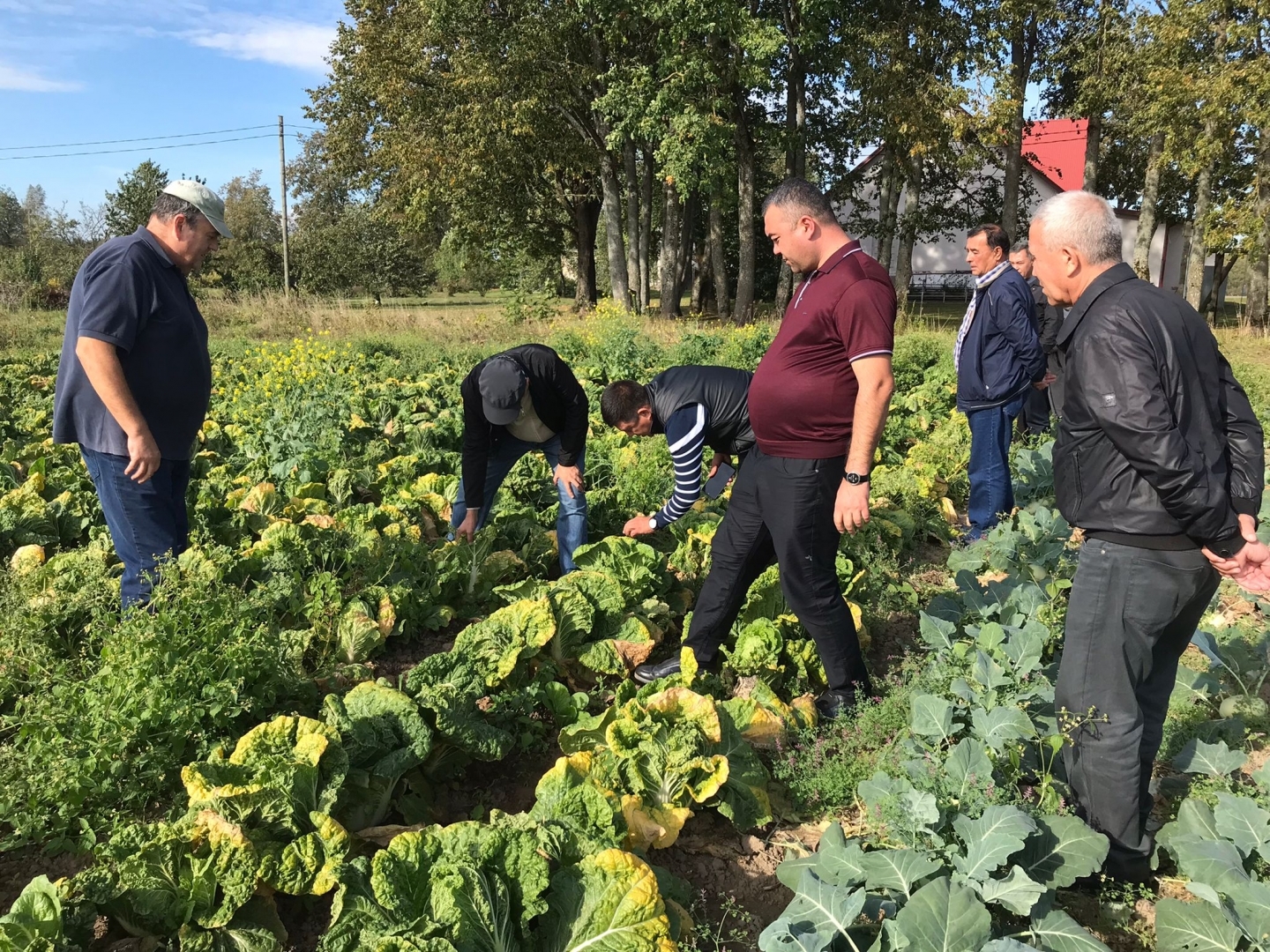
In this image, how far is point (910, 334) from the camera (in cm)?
1453

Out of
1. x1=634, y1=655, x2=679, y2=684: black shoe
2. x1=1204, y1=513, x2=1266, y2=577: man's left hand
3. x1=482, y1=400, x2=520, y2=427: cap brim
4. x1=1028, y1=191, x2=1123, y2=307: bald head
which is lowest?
x1=634, y1=655, x2=679, y2=684: black shoe

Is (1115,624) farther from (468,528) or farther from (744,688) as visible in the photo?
(468,528)

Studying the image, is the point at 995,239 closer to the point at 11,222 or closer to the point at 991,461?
the point at 991,461

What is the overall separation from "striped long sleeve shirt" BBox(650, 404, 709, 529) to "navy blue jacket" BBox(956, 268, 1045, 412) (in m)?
2.64

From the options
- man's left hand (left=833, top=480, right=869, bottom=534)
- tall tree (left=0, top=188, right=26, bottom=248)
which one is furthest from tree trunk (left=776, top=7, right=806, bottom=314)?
tall tree (left=0, top=188, right=26, bottom=248)

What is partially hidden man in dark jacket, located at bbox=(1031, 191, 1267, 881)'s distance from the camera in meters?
2.33

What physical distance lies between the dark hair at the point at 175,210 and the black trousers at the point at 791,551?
2.71 m

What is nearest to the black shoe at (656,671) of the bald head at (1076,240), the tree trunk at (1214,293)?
the bald head at (1076,240)

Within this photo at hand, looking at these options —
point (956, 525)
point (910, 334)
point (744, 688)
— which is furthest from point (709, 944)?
point (910, 334)

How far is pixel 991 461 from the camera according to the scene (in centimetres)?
566

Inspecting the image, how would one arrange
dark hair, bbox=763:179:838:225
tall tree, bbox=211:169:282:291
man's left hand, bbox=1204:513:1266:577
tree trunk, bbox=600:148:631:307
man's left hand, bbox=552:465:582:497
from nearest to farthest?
man's left hand, bbox=1204:513:1266:577 → dark hair, bbox=763:179:838:225 → man's left hand, bbox=552:465:582:497 → tree trunk, bbox=600:148:631:307 → tall tree, bbox=211:169:282:291

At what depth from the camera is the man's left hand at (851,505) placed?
3.16 m

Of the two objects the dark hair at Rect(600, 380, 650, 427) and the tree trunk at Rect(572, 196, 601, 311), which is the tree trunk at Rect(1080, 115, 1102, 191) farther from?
the dark hair at Rect(600, 380, 650, 427)

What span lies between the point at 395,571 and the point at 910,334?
12035mm
